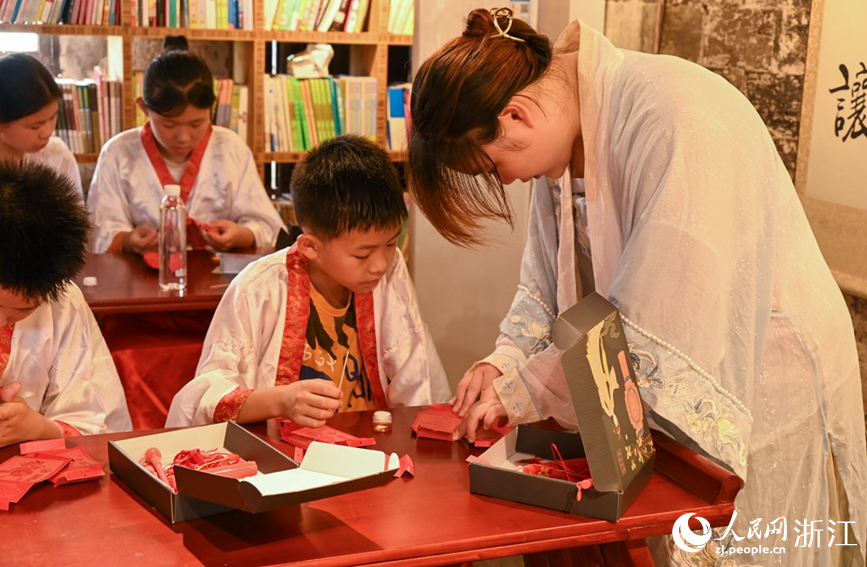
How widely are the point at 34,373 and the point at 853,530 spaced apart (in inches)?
62.9

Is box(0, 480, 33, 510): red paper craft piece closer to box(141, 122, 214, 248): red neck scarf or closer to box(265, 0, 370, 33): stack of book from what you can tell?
box(141, 122, 214, 248): red neck scarf

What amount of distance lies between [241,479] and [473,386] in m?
0.55

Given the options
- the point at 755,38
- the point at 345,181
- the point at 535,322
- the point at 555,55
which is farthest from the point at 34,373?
the point at 755,38

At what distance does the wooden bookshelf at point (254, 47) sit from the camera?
4.20 m

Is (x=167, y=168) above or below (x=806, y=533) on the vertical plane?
above

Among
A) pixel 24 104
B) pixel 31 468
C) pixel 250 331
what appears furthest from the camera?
pixel 24 104

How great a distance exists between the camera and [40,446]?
4.78ft

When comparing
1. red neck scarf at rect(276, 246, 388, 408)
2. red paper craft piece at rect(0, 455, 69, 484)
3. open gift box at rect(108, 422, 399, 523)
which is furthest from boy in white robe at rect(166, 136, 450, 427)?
red paper craft piece at rect(0, 455, 69, 484)

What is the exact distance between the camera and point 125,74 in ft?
14.1

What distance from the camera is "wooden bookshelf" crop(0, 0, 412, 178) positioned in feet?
13.8

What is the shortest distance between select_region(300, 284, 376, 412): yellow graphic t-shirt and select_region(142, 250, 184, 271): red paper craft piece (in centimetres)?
75

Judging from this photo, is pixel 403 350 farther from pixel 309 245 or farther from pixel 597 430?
pixel 597 430

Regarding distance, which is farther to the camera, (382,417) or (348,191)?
(348,191)

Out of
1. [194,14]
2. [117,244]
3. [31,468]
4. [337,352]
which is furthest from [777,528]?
[194,14]
